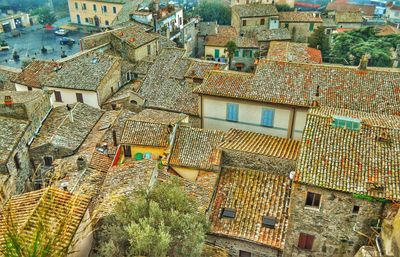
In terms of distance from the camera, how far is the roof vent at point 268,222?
1986 centimetres

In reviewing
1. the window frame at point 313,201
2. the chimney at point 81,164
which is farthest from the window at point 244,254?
the chimney at point 81,164

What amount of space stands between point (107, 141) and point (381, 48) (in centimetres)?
4201

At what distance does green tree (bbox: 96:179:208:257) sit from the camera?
592 inches

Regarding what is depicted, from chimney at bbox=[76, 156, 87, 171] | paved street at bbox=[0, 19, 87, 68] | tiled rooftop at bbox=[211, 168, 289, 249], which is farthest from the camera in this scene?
paved street at bbox=[0, 19, 87, 68]

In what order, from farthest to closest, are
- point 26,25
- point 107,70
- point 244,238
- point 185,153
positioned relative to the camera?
point 26,25 → point 107,70 → point 185,153 → point 244,238

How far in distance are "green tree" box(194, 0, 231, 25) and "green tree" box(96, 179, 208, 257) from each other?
67.5 metres

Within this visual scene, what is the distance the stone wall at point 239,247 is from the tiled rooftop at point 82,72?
21.1 meters

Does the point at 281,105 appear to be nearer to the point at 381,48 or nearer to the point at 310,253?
the point at 310,253

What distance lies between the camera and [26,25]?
293ft

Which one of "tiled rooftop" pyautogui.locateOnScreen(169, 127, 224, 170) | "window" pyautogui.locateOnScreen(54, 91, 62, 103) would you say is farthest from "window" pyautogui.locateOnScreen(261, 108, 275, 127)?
"window" pyautogui.locateOnScreen(54, 91, 62, 103)

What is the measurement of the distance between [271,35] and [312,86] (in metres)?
30.0

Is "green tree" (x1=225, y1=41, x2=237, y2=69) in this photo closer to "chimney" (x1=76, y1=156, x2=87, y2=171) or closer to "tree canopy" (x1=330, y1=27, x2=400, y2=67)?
"tree canopy" (x1=330, y1=27, x2=400, y2=67)

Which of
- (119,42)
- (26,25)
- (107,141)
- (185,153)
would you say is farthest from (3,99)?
(26,25)

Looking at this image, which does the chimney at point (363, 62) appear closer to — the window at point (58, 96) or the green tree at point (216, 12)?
the window at point (58, 96)
